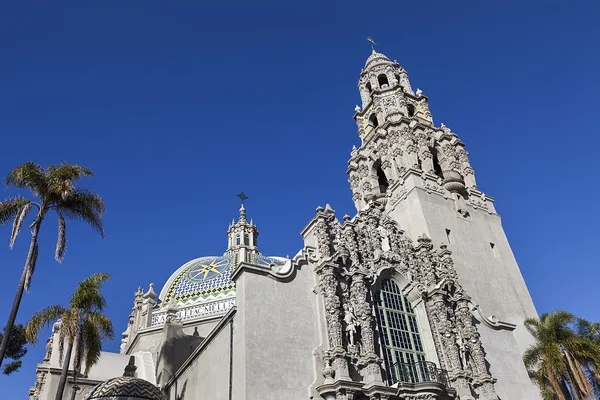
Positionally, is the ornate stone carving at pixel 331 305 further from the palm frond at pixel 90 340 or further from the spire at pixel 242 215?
the spire at pixel 242 215

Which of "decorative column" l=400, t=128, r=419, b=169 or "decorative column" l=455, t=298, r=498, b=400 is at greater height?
"decorative column" l=400, t=128, r=419, b=169

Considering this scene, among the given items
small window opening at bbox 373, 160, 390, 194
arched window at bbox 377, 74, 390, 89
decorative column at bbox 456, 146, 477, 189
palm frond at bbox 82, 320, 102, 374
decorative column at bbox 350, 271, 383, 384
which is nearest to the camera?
decorative column at bbox 350, 271, 383, 384

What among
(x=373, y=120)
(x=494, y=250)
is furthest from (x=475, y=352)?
(x=373, y=120)

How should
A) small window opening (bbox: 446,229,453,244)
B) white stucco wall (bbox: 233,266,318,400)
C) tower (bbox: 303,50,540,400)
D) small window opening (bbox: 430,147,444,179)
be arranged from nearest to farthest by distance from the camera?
white stucco wall (bbox: 233,266,318,400) < tower (bbox: 303,50,540,400) < small window opening (bbox: 446,229,453,244) < small window opening (bbox: 430,147,444,179)

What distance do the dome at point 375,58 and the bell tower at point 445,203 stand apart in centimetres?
211

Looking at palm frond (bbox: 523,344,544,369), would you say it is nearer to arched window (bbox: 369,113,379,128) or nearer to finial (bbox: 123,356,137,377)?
arched window (bbox: 369,113,379,128)

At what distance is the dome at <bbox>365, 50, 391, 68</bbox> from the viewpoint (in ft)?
129

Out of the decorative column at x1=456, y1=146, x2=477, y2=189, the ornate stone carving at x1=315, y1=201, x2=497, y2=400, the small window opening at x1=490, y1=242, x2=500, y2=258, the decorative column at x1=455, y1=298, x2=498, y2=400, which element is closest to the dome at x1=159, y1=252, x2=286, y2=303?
the ornate stone carving at x1=315, y1=201, x2=497, y2=400

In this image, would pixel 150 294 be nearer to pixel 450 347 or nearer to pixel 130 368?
pixel 130 368

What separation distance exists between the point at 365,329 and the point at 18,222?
41.5ft

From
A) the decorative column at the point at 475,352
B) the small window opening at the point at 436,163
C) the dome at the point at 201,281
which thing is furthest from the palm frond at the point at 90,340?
the small window opening at the point at 436,163

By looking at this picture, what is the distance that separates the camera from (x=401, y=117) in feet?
107

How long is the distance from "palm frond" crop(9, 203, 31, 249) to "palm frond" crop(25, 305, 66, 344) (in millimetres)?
3407

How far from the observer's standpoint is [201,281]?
110ft
